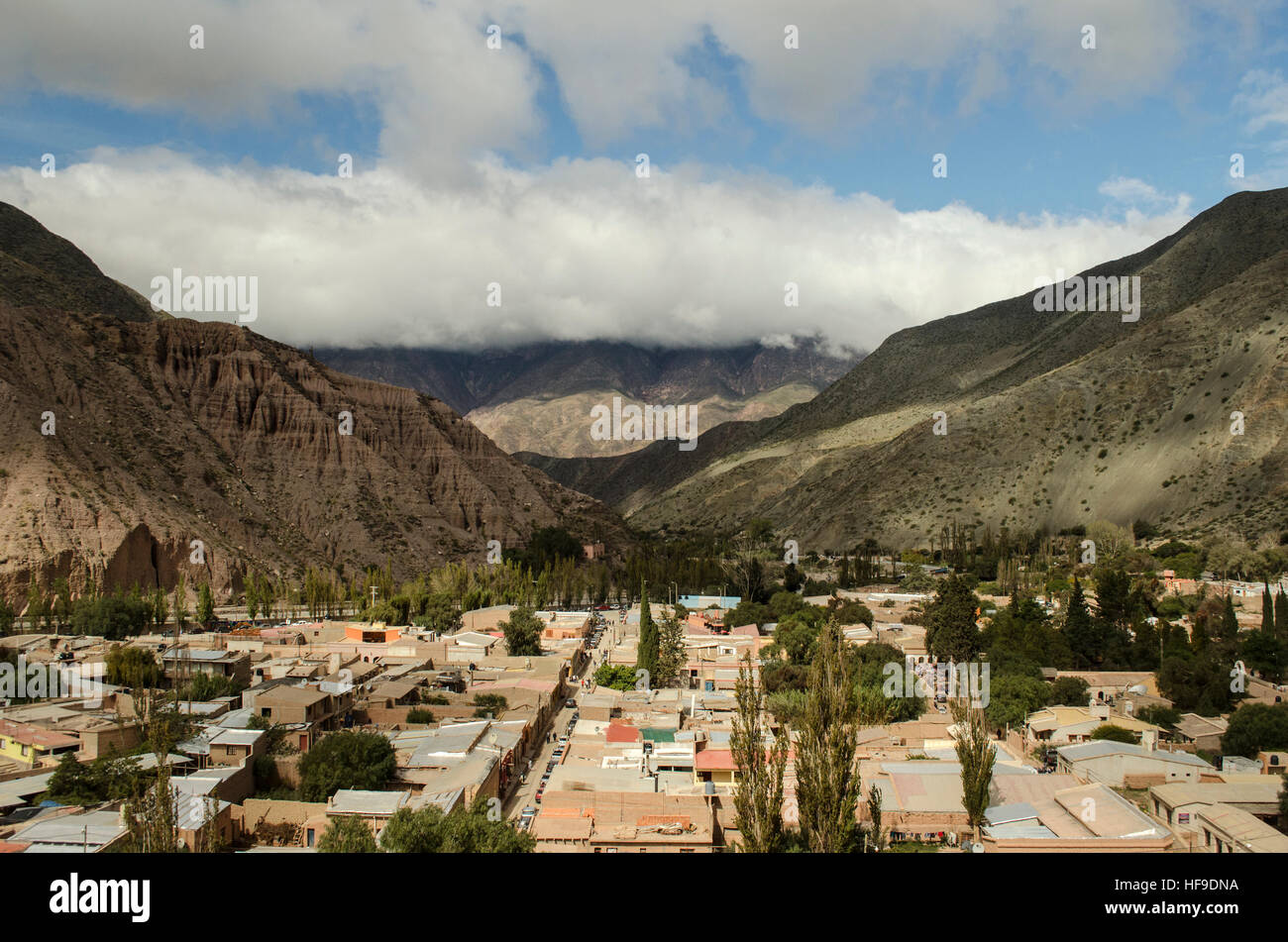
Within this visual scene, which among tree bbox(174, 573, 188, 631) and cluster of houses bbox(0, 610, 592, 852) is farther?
tree bbox(174, 573, 188, 631)

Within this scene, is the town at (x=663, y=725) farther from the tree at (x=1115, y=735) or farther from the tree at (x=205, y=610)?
the tree at (x=205, y=610)

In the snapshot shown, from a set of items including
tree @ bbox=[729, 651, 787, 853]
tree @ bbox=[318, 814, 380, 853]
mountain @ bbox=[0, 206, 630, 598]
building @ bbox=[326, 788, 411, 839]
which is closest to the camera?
tree @ bbox=[729, 651, 787, 853]

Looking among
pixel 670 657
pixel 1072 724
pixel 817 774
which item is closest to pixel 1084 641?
pixel 1072 724

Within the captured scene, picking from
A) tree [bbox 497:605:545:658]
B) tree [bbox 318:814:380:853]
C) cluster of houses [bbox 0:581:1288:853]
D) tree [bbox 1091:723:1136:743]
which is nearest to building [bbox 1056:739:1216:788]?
cluster of houses [bbox 0:581:1288:853]

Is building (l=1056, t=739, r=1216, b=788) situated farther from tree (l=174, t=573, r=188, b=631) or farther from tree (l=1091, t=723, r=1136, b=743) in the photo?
tree (l=174, t=573, r=188, b=631)

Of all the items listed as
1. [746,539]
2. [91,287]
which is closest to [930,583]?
[746,539]

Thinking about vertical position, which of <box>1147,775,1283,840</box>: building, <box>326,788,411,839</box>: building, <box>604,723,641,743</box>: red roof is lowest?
<box>1147,775,1283,840</box>: building
